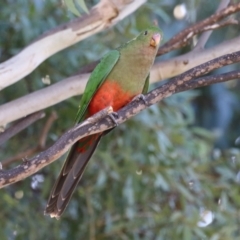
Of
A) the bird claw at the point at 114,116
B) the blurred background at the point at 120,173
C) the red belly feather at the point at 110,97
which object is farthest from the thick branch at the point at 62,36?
the blurred background at the point at 120,173

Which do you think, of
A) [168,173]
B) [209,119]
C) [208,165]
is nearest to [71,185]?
[168,173]

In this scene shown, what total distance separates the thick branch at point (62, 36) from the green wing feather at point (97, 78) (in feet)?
0.43

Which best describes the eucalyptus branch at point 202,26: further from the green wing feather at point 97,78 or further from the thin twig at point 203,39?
the green wing feather at point 97,78

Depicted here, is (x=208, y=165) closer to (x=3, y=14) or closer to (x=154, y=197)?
(x=154, y=197)

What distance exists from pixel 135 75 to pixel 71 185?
1.45 ft

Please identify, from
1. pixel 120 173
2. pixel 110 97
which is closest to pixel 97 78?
pixel 110 97

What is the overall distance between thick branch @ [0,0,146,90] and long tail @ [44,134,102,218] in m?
0.29

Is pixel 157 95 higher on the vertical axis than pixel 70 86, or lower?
lower

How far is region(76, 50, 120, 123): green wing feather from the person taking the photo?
5.76ft

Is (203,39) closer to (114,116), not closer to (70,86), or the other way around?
(70,86)

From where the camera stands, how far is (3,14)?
2137 millimetres

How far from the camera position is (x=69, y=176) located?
163 centimetres

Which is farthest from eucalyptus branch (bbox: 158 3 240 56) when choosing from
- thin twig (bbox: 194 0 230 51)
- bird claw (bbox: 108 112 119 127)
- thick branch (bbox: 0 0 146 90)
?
bird claw (bbox: 108 112 119 127)

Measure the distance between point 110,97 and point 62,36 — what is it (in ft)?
0.94
